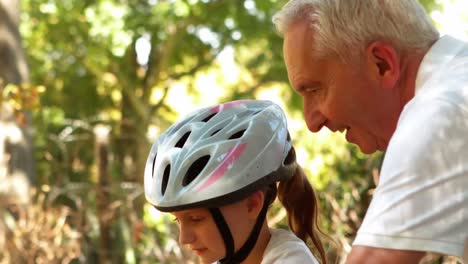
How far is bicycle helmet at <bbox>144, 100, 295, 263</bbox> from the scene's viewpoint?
2904 mm

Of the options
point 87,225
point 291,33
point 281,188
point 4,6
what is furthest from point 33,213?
point 291,33

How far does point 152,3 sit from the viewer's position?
15.7 metres

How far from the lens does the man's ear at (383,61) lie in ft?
7.58

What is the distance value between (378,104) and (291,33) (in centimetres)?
30

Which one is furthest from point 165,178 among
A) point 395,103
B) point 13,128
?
point 13,128

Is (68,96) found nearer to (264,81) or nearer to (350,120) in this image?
(264,81)

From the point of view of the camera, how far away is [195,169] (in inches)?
118

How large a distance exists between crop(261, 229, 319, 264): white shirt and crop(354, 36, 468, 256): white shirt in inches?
36.2

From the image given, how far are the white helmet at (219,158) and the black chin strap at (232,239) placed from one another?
0.16 ft

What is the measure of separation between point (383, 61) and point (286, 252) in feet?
2.66

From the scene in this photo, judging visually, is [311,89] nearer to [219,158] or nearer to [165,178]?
[219,158]

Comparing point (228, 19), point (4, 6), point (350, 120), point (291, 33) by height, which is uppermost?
point (291, 33)

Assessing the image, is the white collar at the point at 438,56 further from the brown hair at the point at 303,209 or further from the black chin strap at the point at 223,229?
the brown hair at the point at 303,209

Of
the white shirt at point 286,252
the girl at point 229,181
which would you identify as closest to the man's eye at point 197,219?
the girl at point 229,181
